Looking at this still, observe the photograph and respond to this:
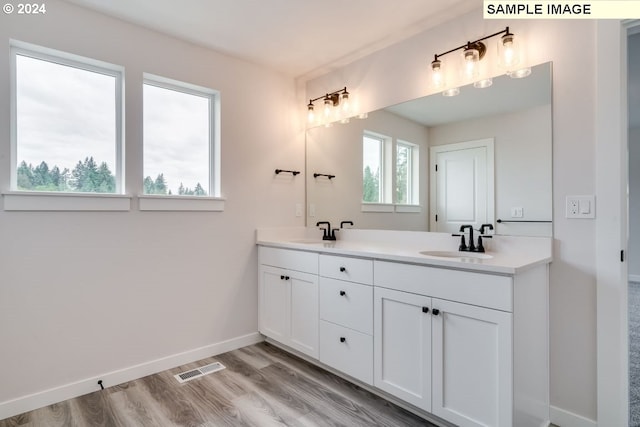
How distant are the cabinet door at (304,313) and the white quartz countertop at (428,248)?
0.77 ft

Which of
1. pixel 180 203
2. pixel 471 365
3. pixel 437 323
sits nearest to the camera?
pixel 471 365

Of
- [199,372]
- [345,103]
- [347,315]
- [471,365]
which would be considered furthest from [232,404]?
[345,103]

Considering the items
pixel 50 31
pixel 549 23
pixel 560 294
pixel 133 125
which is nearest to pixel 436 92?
pixel 549 23

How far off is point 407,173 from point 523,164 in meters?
0.77

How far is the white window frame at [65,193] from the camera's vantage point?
194cm

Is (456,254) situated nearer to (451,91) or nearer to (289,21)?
(451,91)

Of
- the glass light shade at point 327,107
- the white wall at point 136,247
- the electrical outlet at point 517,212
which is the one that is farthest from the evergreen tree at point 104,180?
the electrical outlet at point 517,212

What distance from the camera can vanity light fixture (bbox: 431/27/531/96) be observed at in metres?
1.92

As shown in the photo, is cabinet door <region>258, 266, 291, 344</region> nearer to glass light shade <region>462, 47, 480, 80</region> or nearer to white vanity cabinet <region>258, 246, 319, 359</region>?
white vanity cabinet <region>258, 246, 319, 359</region>

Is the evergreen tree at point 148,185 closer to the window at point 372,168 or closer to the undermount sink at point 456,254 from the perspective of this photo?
the window at point 372,168

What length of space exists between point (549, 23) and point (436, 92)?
0.67 meters

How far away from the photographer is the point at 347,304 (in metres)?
2.16

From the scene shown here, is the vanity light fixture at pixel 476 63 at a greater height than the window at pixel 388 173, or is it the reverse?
the vanity light fixture at pixel 476 63

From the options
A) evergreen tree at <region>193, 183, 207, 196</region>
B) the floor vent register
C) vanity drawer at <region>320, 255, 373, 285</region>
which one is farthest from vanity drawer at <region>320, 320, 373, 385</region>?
evergreen tree at <region>193, 183, 207, 196</region>
